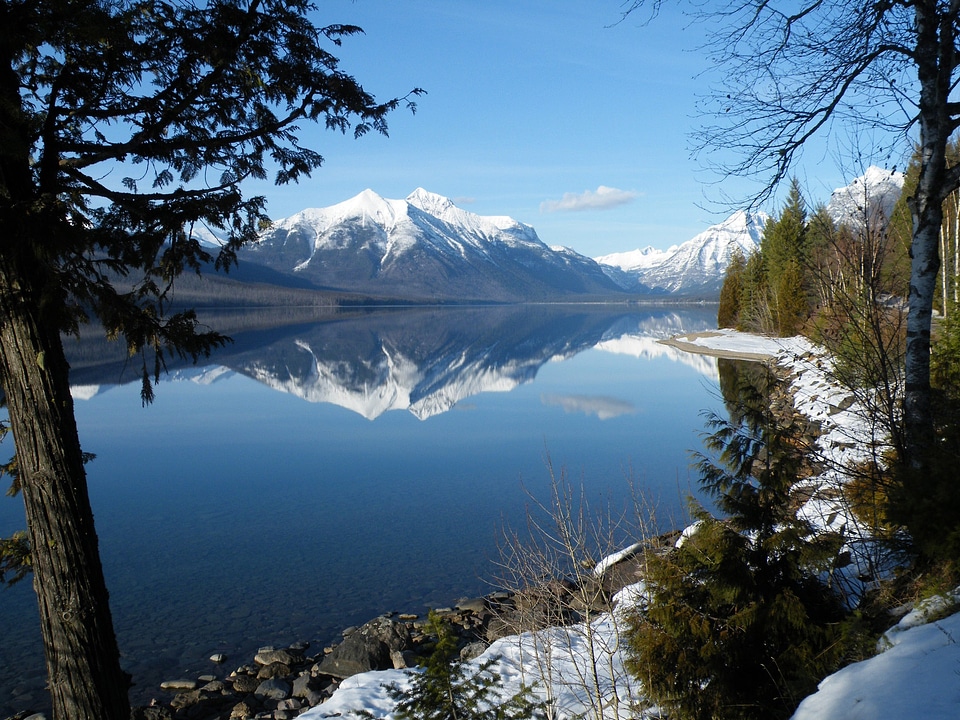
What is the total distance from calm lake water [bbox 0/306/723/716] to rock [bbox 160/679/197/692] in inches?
7.0

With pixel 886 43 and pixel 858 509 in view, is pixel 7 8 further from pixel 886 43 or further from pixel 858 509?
pixel 858 509

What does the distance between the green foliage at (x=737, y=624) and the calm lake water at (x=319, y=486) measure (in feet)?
10.8

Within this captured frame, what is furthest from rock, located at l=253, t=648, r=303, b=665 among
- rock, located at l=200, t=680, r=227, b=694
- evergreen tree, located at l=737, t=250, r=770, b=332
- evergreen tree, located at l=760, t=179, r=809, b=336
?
evergreen tree, located at l=737, t=250, r=770, b=332

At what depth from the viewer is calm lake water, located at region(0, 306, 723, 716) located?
977 centimetres

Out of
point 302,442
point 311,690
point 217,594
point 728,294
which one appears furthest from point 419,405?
point 728,294

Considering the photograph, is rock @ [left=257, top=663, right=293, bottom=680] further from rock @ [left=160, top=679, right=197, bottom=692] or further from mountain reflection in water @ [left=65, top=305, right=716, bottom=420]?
mountain reflection in water @ [left=65, top=305, right=716, bottom=420]

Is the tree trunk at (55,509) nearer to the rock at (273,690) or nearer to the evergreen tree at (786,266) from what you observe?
the rock at (273,690)

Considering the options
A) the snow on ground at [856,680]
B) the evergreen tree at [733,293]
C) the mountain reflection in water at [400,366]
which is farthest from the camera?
the evergreen tree at [733,293]

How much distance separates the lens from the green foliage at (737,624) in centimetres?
535

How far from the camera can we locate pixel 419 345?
60125 millimetres

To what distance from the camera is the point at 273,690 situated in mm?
7875

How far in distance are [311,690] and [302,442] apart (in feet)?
46.3

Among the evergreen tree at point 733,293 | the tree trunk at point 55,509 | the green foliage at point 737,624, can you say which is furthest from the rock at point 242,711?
the evergreen tree at point 733,293

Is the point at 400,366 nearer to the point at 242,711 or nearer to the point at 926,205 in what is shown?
the point at 242,711
